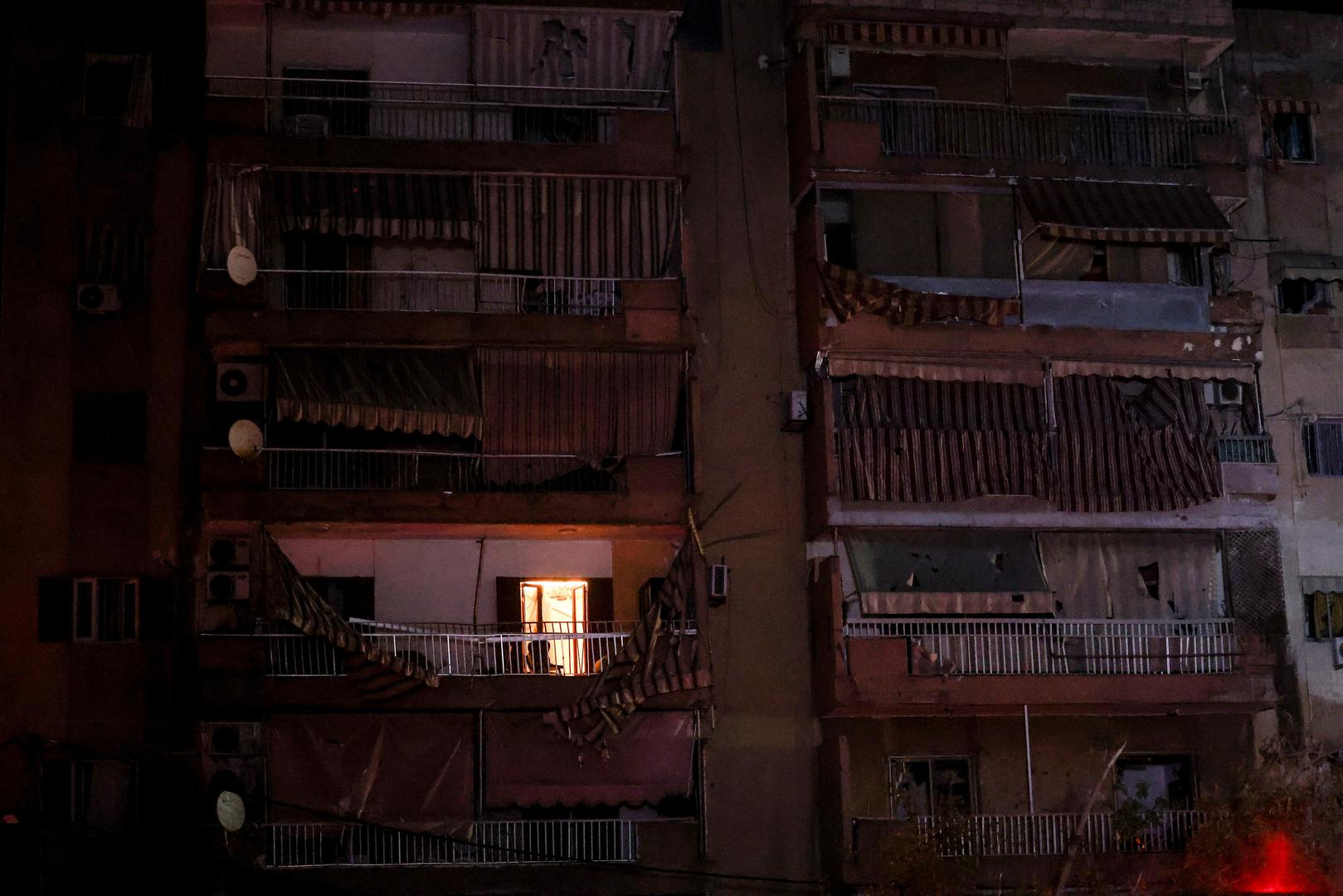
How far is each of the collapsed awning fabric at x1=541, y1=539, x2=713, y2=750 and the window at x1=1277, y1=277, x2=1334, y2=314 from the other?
35.2 ft

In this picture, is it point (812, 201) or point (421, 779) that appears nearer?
point (421, 779)

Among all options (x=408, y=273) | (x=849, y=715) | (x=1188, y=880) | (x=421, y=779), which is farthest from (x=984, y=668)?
(x=408, y=273)

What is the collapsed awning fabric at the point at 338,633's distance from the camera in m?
24.8

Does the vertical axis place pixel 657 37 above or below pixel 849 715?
above

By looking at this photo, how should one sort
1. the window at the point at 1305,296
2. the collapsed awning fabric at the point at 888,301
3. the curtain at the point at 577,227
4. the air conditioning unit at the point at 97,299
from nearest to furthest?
the air conditioning unit at the point at 97,299 → the curtain at the point at 577,227 → the collapsed awning fabric at the point at 888,301 → the window at the point at 1305,296

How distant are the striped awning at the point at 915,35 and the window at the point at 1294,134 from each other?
16.1 ft

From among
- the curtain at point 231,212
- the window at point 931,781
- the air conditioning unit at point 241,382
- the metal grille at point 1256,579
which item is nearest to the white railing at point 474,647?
the air conditioning unit at point 241,382

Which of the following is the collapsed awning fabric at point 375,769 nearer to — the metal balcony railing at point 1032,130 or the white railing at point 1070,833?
the white railing at point 1070,833

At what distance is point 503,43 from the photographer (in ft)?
92.9

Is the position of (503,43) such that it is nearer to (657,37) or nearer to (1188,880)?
(657,37)

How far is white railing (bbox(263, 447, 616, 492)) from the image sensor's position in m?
26.7

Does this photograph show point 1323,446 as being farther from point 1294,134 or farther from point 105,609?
point 105,609

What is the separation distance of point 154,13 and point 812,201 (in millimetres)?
10030

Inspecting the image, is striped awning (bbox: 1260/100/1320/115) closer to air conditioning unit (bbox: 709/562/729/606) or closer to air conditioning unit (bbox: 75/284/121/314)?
air conditioning unit (bbox: 709/562/729/606)
